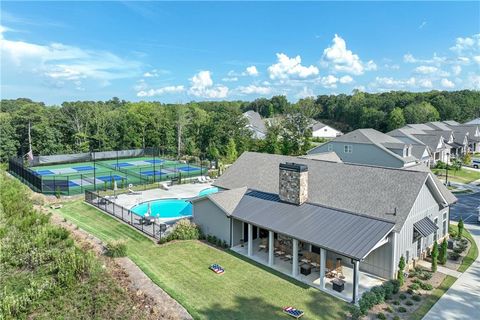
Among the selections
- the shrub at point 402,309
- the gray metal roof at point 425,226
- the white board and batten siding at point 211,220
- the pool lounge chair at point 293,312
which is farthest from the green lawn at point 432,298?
the white board and batten siding at point 211,220

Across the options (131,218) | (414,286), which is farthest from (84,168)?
(414,286)

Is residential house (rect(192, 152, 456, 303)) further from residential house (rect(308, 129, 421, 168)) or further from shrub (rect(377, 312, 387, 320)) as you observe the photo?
residential house (rect(308, 129, 421, 168))

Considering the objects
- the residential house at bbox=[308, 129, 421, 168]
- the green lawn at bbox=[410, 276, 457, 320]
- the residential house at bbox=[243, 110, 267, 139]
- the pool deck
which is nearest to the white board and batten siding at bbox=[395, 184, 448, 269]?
the green lawn at bbox=[410, 276, 457, 320]

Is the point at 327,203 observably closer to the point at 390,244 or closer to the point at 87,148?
the point at 390,244

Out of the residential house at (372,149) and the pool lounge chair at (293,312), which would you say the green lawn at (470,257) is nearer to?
the pool lounge chair at (293,312)

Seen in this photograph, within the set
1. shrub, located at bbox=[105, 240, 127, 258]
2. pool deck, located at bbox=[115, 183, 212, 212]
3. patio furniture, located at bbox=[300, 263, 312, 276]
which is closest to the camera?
patio furniture, located at bbox=[300, 263, 312, 276]

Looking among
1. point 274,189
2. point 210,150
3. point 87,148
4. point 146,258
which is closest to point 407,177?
point 274,189
